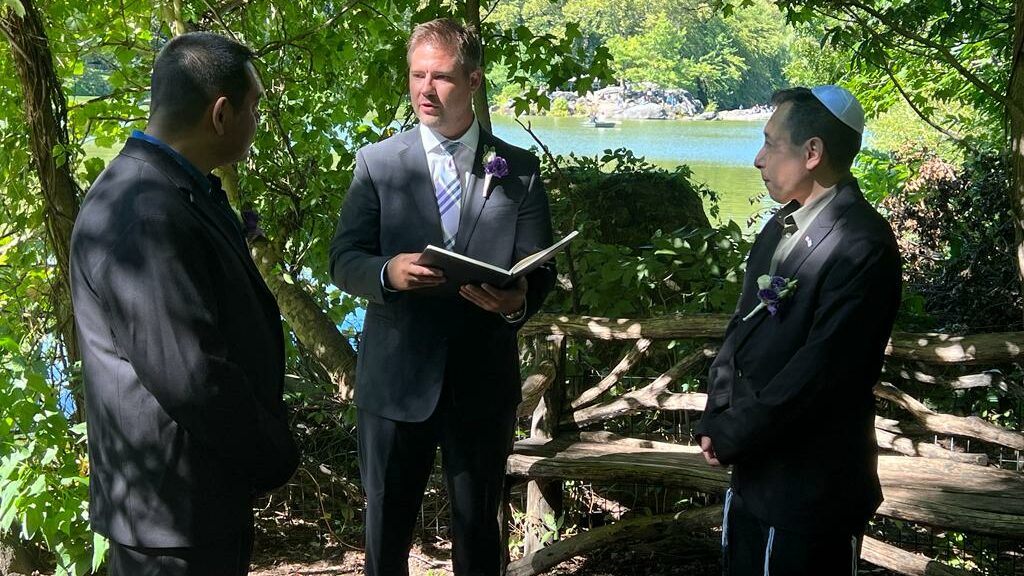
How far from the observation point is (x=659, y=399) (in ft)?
13.4

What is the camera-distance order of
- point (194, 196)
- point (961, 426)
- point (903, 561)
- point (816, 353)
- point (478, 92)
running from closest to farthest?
1. point (194, 196)
2. point (816, 353)
3. point (903, 561)
4. point (961, 426)
5. point (478, 92)

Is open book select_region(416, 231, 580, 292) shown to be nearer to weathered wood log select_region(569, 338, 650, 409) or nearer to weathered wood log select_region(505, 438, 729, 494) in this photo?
weathered wood log select_region(505, 438, 729, 494)

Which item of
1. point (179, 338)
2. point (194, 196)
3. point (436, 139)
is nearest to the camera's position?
point (179, 338)

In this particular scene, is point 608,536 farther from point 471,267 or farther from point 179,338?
point 179,338

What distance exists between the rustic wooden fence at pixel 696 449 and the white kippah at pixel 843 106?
4.79 feet

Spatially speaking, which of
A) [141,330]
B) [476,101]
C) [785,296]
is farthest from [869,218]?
[476,101]

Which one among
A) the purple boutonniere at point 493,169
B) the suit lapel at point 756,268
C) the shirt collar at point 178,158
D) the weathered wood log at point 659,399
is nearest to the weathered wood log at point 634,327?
the weathered wood log at point 659,399

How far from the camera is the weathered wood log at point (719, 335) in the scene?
3510mm

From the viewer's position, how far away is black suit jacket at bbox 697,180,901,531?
2268mm

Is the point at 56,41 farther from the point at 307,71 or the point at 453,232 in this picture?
the point at 453,232

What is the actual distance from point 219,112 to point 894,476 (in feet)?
8.58

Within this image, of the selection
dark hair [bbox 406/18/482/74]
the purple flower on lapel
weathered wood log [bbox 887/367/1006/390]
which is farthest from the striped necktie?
weathered wood log [bbox 887/367/1006/390]

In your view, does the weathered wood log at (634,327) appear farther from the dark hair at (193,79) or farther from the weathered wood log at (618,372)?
the dark hair at (193,79)

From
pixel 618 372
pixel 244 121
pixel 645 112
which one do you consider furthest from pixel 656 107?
pixel 244 121
